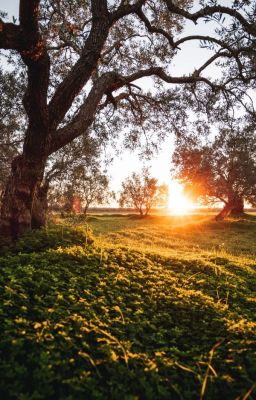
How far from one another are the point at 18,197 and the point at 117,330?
6416 millimetres

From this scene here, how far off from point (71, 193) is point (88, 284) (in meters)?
24.8

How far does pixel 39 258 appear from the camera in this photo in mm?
7969

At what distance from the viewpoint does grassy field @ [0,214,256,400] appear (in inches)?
157

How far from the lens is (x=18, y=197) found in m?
10.2

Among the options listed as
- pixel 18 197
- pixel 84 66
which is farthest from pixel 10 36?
pixel 18 197

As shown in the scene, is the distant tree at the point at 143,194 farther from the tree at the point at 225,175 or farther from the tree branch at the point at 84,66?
the tree branch at the point at 84,66

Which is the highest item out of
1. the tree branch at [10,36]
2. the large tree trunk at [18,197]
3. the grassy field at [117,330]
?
the tree branch at [10,36]

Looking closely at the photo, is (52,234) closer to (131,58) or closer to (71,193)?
(131,58)

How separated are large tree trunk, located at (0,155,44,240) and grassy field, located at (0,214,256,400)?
1314mm

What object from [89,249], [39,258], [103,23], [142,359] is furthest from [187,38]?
[142,359]

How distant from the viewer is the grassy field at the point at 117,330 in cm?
398

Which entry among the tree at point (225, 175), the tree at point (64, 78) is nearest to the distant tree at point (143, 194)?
the tree at point (225, 175)

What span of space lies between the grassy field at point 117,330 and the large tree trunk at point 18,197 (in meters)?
1.31

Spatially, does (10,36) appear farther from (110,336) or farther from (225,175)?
(225,175)
